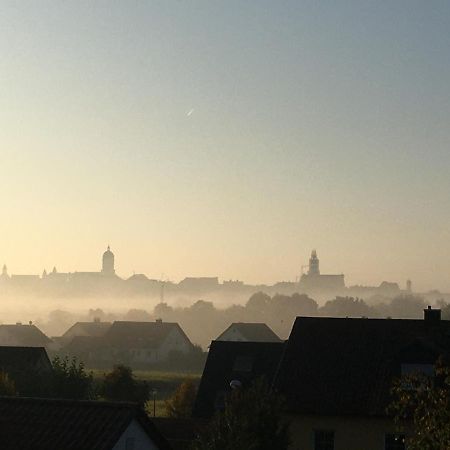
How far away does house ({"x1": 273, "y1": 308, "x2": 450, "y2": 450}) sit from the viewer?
39312 millimetres

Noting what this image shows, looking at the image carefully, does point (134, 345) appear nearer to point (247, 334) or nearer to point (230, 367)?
point (247, 334)

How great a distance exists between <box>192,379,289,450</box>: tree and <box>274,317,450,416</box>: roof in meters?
9.64

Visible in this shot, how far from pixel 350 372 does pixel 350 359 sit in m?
1.05

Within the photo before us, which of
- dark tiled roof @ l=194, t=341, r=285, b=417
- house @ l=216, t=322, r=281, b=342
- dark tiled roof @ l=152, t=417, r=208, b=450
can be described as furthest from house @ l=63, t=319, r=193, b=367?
dark tiled roof @ l=152, t=417, r=208, b=450

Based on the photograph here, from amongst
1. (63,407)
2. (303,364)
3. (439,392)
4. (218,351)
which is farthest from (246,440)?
(218,351)

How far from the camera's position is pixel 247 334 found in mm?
134375

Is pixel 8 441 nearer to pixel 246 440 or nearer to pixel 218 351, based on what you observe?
pixel 246 440

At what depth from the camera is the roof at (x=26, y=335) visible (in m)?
138

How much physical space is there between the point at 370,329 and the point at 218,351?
1356 centimetres

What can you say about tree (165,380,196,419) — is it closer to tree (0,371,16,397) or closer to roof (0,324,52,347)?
tree (0,371,16,397)

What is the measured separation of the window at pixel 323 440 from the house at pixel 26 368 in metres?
20.5

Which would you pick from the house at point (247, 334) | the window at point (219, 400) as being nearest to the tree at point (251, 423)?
the window at point (219, 400)

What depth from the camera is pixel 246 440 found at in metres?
29.0

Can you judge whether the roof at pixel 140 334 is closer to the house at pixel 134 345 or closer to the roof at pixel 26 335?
the house at pixel 134 345
